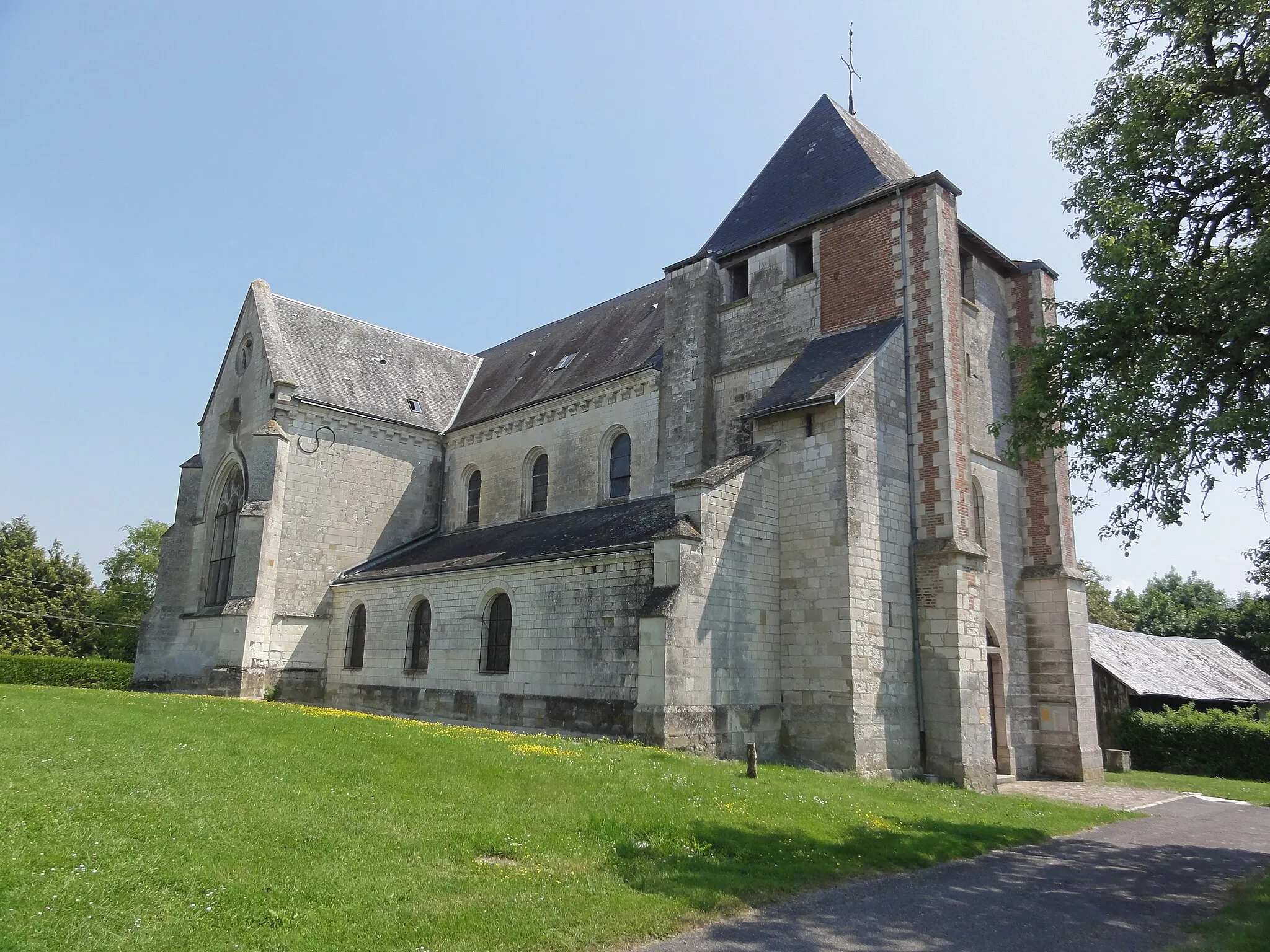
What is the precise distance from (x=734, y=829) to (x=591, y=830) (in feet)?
5.47

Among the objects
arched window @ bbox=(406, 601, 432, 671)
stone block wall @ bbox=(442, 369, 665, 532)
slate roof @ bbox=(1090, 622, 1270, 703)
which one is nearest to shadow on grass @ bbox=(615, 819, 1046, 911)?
stone block wall @ bbox=(442, 369, 665, 532)

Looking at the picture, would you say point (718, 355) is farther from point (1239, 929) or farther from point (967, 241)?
point (1239, 929)

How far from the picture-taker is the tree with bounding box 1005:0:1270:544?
10727mm

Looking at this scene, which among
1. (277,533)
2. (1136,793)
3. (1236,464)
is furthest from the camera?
(277,533)

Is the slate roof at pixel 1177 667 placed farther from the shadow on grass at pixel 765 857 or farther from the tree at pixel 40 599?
the tree at pixel 40 599

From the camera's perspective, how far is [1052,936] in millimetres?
7121

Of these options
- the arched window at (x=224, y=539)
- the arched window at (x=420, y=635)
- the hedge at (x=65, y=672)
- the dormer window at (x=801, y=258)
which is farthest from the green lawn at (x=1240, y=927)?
the hedge at (x=65, y=672)

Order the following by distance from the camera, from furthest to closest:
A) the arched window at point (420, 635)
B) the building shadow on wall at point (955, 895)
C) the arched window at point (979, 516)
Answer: the arched window at point (420, 635)
the arched window at point (979, 516)
the building shadow on wall at point (955, 895)

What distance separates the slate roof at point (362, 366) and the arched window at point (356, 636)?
6170 millimetres

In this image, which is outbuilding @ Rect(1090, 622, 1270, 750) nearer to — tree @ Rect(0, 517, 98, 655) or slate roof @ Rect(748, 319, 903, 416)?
slate roof @ Rect(748, 319, 903, 416)

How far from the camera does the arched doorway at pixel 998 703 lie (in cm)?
1747

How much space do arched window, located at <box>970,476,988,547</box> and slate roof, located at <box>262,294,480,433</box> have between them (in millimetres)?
16851

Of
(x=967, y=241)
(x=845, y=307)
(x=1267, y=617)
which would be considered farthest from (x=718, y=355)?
(x=1267, y=617)

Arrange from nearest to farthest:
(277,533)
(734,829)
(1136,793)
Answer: (734,829) → (1136,793) → (277,533)
